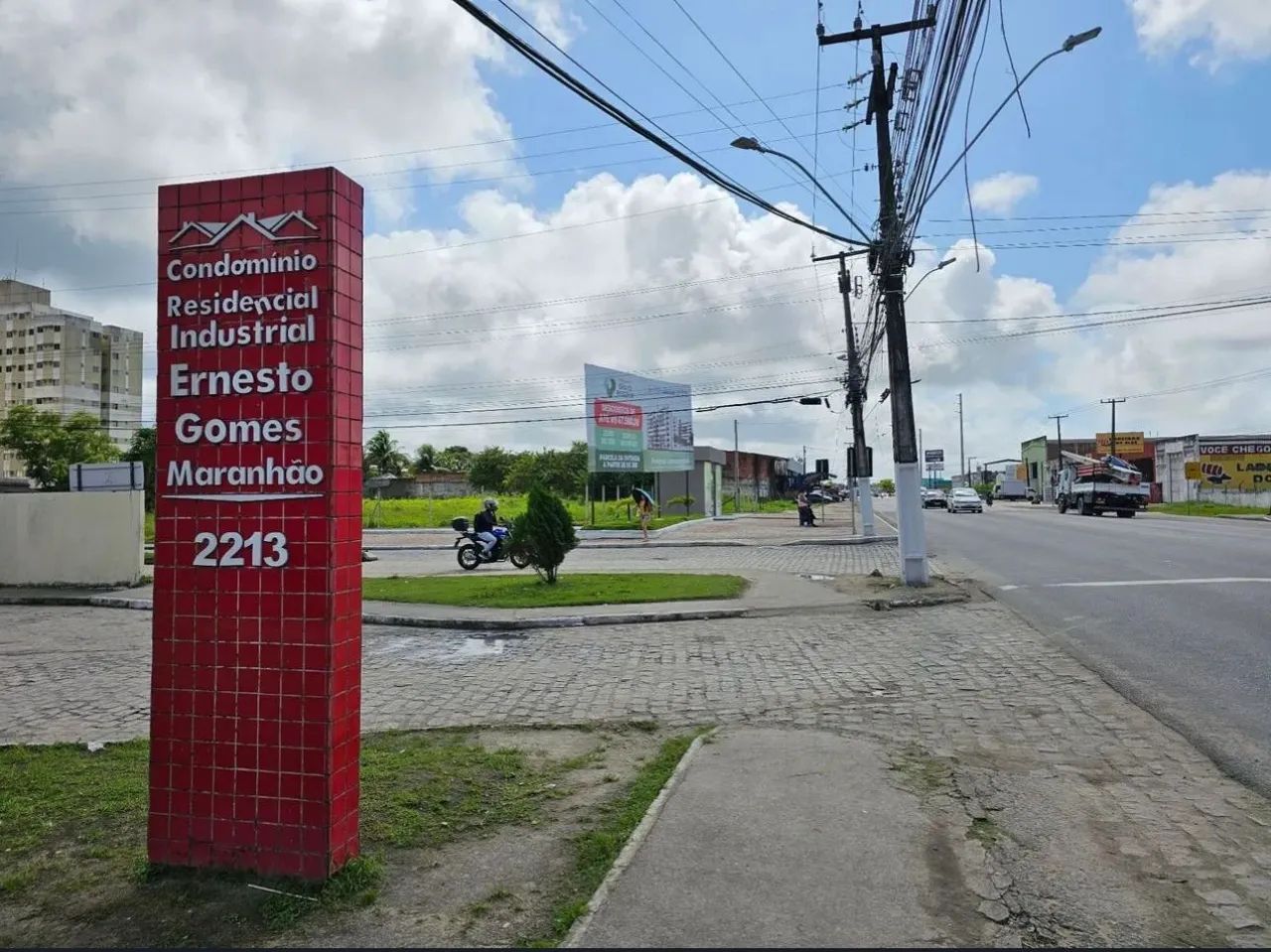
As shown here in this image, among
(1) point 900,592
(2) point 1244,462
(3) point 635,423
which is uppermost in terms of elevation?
(3) point 635,423

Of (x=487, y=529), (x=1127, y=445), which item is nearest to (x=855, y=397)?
(x=487, y=529)

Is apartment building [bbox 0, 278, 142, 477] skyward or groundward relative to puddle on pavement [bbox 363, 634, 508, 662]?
skyward

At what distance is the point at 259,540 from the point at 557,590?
1071cm

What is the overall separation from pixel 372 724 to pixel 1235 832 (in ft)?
17.7

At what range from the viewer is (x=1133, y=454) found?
266ft

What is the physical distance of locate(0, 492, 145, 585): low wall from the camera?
16.7 metres

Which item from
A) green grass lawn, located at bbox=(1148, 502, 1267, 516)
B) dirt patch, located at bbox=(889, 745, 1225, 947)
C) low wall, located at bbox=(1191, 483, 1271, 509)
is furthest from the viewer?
low wall, located at bbox=(1191, 483, 1271, 509)

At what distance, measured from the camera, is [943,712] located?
263 inches

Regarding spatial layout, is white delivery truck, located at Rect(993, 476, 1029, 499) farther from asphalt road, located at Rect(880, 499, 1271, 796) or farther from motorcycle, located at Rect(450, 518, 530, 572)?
motorcycle, located at Rect(450, 518, 530, 572)

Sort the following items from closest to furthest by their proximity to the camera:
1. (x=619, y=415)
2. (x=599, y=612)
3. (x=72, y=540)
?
(x=599, y=612) < (x=72, y=540) < (x=619, y=415)

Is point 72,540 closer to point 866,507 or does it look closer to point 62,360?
point 866,507

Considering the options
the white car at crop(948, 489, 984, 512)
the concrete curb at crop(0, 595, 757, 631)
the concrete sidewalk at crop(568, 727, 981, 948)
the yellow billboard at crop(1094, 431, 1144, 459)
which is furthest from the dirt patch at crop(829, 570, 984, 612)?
the yellow billboard at crop(1094, 431, 1144, 459)

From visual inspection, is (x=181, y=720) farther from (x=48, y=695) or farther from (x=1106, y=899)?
(x=48, y=695)

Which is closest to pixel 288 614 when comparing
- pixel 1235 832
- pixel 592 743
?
pixel 592 743
